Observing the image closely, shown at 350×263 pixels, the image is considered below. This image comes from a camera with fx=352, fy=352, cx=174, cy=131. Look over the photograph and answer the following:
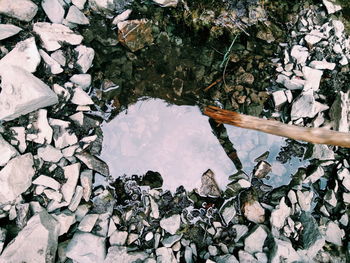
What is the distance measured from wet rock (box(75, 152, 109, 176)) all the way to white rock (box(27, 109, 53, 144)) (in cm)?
21

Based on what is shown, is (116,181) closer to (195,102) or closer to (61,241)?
(61,241)

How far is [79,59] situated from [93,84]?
174 mm

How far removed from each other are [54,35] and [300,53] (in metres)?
1.57

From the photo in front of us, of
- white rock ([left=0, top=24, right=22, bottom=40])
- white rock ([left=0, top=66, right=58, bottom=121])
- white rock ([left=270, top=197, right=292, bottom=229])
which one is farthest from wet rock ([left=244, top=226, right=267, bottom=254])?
white rock ([left=0, top=24, right=22, bottom=40])

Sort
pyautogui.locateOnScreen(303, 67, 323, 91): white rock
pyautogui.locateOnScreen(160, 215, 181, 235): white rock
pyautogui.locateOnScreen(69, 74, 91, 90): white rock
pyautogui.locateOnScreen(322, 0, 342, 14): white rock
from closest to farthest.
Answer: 1. pyautogui.locateOnScreen(160, 215, 181, 235): white rock
2. pyautogui.locateOnScreen(69, 74, 91, 90): white rock
3. pyautogui.locateOnScreen(303, 67, 323, 91): white rock
4. pyautogui.locateOnScreen(322, 0, 342, 14): white rock

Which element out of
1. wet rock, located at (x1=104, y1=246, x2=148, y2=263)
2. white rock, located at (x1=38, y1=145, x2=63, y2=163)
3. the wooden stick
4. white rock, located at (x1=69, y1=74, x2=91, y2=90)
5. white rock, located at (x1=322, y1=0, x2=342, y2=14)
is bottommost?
wet rock, located at (x1=104, y1=246, x2=148, y2=263)

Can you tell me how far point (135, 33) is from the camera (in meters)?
2.29

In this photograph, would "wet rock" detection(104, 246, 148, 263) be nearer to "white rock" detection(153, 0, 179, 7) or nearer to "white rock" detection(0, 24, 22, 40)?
"white rock" detection(0, 24, 22, 40)

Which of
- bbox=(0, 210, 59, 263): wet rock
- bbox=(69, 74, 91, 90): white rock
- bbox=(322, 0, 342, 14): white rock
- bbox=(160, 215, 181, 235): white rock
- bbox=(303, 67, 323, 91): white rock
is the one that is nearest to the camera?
bbox=(0, 210, 59, 263): wet rock

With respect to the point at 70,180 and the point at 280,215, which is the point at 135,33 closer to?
the point at 70,180

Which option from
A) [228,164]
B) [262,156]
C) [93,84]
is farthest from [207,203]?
[93,84]

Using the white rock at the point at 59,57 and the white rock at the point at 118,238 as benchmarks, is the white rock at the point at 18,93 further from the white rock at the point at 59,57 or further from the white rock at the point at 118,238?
the white rock at the point at 118,238

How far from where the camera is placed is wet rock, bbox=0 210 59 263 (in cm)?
180

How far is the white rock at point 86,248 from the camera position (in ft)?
6.20
